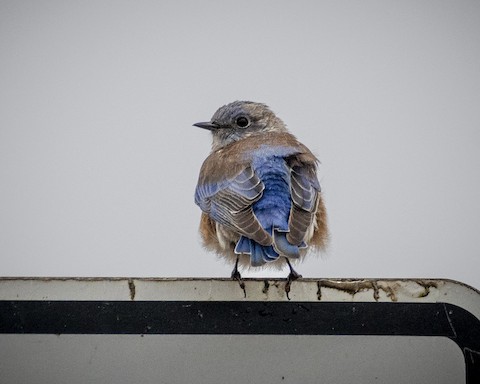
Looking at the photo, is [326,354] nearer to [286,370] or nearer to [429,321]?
[286,370]

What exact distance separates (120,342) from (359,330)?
2.77 feet

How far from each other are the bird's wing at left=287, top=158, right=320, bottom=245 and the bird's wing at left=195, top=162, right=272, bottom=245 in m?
0.17

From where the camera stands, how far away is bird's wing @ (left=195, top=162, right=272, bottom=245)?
3.53 meters

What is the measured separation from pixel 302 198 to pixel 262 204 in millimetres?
249

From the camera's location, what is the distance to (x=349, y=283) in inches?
90.1

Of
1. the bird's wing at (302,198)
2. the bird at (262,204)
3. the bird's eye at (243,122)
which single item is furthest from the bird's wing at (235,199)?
the bird's eye at (243,122)

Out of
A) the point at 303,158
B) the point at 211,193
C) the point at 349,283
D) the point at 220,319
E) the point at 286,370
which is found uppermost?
the point at 303,158

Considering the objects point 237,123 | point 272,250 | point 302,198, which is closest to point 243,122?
point 237,123

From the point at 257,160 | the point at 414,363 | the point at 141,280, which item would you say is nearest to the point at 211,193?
the point at 257,160

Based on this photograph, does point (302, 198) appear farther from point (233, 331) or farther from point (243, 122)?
point (243, 122)

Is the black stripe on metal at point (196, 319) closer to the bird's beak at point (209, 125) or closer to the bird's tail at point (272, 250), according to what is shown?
the bird's tail at point (272, 250)

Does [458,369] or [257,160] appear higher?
[257,160]

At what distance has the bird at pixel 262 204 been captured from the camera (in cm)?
344

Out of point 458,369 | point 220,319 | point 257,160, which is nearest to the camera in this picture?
point 458,369
